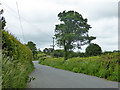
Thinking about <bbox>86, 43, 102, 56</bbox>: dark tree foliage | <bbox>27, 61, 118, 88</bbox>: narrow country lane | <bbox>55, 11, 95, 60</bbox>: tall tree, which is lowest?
<bbox>27, 61, 118, 88</bbox>: narrow country lane

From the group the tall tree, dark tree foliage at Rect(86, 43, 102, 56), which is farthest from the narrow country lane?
the tall tree

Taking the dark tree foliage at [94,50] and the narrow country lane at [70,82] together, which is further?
the dark tree foliage at [94,50]

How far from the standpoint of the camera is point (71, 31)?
2298 centimetres

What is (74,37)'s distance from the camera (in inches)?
872

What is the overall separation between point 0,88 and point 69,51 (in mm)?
19806

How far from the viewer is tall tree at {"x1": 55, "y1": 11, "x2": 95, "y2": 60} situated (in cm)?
2255

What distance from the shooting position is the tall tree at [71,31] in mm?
22547

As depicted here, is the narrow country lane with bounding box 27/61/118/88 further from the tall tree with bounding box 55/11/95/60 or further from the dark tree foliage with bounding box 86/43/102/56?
the tall tree with bounding box 55/11/95/60

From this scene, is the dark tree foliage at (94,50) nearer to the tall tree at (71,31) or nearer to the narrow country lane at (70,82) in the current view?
the tall tree at (71,31)

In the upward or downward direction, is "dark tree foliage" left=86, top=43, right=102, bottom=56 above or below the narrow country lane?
above

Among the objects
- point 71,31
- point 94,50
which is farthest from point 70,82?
point 71,31

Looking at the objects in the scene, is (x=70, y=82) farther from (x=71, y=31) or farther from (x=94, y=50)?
(x=71, y=31)

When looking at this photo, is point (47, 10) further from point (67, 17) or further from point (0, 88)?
point (67, 17)

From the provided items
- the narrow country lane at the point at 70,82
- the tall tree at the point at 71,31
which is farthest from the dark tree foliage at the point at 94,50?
the narrow country lane at the point at 70,82
